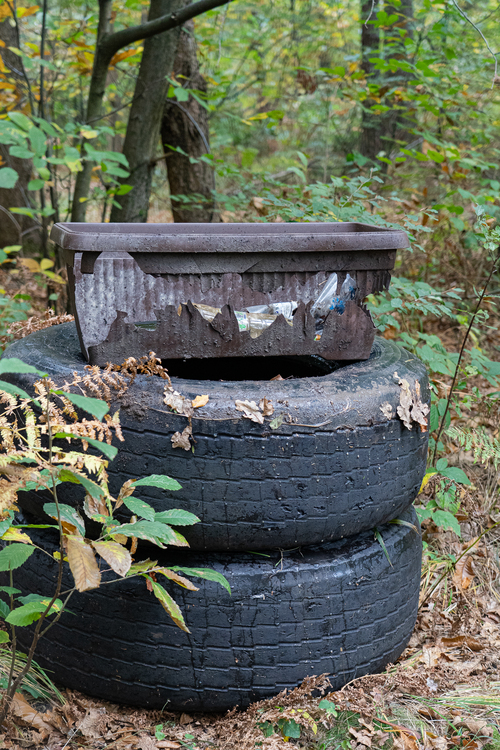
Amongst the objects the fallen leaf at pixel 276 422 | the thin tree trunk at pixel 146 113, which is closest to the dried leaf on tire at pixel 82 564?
the fallen leaf at pixel 276 422

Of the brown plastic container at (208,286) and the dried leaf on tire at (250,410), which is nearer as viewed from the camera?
the dried leaf on tire at (250,410)

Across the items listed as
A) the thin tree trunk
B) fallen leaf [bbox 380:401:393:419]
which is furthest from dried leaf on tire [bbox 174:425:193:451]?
the thin tree trunk

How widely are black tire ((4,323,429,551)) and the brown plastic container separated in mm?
165

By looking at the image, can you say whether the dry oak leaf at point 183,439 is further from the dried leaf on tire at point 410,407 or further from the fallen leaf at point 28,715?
the fallen leaf at point 28,715

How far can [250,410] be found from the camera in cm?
140

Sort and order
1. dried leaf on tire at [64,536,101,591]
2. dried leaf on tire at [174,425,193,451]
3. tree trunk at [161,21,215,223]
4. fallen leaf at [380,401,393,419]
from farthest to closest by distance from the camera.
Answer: tree trunk at [161,21,215,223] → fallen leaf at [380,401,393,419] → dried leaf on tire at [174,425,193,451] → dried leaf on tire at [64,536,101,591]

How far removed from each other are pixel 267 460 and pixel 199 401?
0.76 feet

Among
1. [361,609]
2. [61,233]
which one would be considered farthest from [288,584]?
[61,233]

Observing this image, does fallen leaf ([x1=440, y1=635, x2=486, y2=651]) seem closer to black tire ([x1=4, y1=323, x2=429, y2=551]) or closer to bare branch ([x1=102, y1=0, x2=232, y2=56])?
black tire ([x1=4, y1=323, x2=429, y2=551])

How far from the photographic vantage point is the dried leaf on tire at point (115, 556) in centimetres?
106

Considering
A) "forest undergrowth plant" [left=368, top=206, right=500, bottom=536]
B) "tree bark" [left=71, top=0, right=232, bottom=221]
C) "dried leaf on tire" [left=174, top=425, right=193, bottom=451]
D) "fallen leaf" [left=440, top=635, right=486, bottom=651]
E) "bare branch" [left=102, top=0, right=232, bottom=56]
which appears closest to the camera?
"dried leaf on tire" [left=174, top=425, right=193, bottom=451]

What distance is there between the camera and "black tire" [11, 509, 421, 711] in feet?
4.68

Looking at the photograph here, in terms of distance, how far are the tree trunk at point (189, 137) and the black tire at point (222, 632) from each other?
11.3 feet

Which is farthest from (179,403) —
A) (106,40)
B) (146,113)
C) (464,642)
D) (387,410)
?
(146,113)
